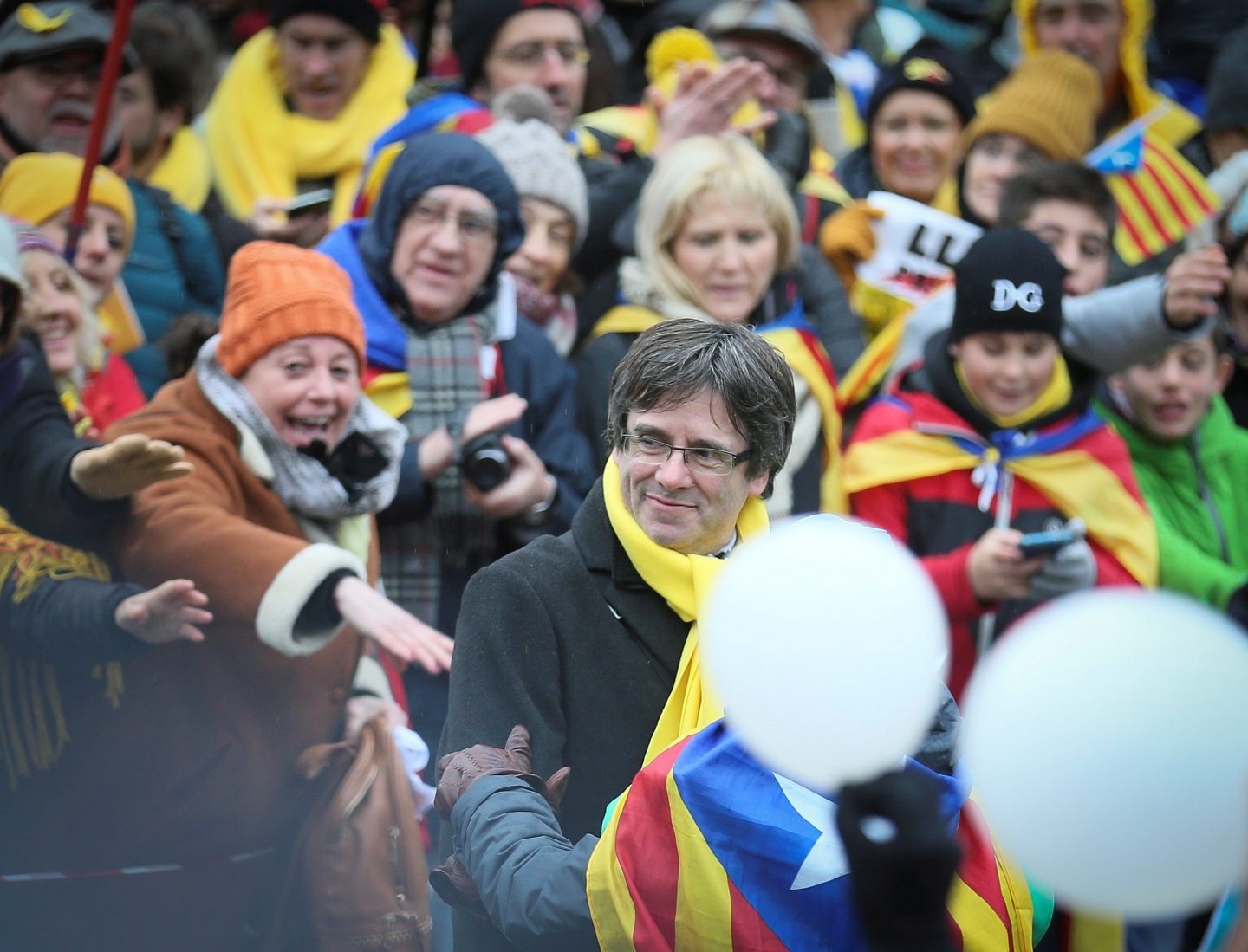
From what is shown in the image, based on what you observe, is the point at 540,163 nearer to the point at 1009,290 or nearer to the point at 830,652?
the point at 1009,290

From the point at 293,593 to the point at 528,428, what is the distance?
3.10 ft

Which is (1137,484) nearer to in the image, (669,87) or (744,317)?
(744,317)

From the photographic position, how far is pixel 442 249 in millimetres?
4211

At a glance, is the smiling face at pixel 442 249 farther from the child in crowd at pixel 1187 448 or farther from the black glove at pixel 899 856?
the black glove at pixel 899 856

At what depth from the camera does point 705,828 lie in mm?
2307

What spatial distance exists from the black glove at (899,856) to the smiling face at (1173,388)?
3.39 metres

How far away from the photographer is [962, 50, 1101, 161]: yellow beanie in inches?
221

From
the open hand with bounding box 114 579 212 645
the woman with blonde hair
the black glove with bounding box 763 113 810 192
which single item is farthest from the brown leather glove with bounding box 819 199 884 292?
the open hand with bounding box 114 579 212 645

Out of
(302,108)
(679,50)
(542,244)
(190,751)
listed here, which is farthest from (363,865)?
(679,50)

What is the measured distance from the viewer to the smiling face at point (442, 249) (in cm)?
424

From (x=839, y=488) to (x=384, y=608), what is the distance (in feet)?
4.90

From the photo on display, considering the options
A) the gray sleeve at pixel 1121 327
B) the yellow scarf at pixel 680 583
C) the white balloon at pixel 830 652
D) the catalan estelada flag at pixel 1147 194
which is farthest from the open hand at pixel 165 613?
the catalan estelada flag at pixel 1147 194

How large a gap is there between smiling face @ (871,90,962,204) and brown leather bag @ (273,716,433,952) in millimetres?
3162

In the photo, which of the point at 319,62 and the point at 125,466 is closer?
the point at 125,466
